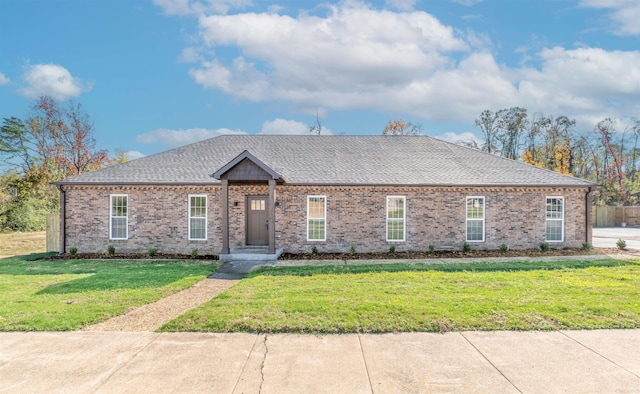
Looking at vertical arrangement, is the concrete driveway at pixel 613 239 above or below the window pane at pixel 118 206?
below

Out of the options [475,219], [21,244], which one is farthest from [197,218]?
[21,244]

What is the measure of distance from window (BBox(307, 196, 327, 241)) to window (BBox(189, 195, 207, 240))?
4212mm

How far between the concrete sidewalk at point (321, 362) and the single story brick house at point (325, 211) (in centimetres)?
918

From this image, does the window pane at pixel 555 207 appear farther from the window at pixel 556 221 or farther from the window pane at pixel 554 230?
the window pane at pixel 554 230

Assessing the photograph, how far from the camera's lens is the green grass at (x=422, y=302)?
6.19 meters

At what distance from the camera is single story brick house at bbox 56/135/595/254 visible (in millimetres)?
14969

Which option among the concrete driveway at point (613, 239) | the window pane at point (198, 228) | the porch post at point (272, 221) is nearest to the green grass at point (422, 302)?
the porch post at point (272, 221)

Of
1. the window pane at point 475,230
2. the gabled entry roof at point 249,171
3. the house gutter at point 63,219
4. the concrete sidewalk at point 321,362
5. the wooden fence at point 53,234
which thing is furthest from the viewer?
the wooden fence at point 53,234

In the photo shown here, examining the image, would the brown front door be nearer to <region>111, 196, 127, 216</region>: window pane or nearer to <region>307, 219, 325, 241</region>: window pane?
<region>307, 219, 325, 241</region>: window pane

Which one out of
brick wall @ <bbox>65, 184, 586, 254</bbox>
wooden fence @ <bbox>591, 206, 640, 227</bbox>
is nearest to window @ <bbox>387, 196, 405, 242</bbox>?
brick wall @ <bbox>65, 184, 586, 254</bbox>

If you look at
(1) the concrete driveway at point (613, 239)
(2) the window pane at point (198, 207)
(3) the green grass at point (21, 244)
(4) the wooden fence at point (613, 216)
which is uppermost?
(2) the window pane at point (198, 207)

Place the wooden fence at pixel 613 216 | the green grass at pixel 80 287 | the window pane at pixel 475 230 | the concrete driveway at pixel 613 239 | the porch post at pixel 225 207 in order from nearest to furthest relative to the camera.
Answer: the green grass at pixel 80 287, the porch post at pixel 225 207, the window pane at pixel 475 230, the concrete driveway at pixel 613 239, the wooden fence at pixel 613 216

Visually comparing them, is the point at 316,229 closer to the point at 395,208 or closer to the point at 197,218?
the point at 395,208

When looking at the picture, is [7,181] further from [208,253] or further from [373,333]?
[373,333]
